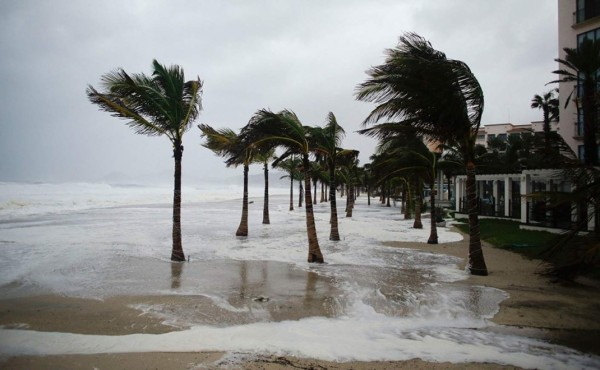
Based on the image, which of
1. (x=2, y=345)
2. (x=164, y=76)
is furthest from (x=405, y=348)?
(x=164, y=76)

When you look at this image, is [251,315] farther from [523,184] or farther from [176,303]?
[523,184]

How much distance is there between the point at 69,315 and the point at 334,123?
1137cm

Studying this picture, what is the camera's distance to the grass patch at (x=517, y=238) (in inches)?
499

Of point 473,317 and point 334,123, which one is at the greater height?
point 334,123

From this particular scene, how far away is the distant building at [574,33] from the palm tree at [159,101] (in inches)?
986

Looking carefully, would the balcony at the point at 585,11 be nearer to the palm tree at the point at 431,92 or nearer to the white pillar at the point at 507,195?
the white pillar at the point at 507,195

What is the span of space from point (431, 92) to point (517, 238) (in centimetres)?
1064

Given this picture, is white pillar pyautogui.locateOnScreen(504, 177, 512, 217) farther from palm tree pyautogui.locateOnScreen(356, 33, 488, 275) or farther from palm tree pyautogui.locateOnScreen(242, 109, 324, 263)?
palm tree pyautogui.locateOnScreen(242, 109, 324, 263)

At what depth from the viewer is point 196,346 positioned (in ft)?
16.2

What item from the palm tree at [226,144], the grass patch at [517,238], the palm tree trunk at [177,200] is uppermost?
the palm tree at [226,144]

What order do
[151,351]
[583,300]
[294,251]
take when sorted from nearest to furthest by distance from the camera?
[151,351]
[583,300]
[294,251]

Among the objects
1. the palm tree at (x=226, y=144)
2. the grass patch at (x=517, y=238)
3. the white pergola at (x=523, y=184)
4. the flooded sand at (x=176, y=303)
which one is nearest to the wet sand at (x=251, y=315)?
the flooded sand at (x=176, y=303)

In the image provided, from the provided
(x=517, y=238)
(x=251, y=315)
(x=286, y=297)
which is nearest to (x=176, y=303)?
(x=251, y=315)

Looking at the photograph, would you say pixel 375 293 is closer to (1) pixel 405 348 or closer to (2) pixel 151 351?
(1) pixel 405 348
